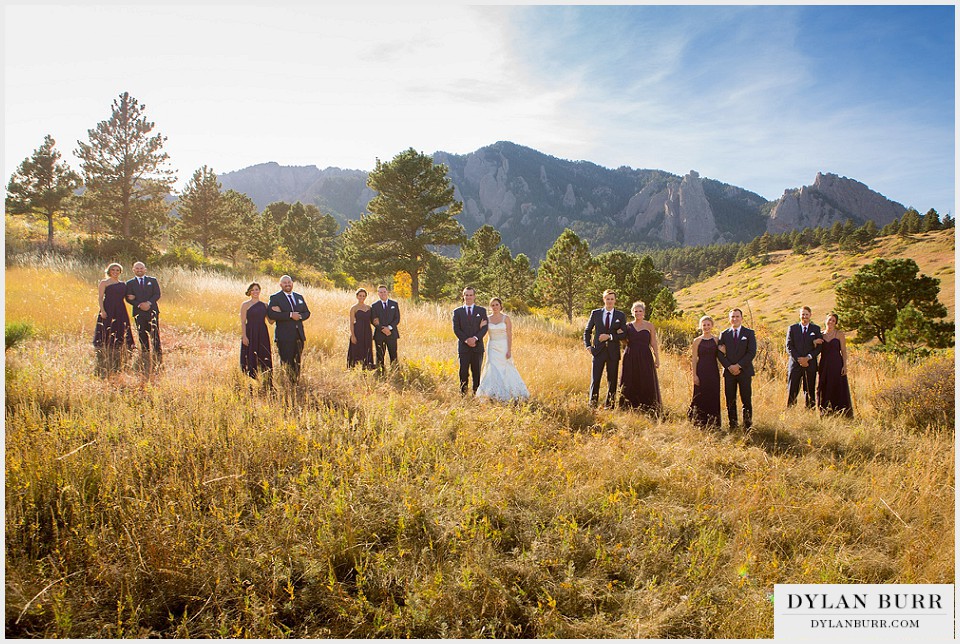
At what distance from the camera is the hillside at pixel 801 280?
5294 cm

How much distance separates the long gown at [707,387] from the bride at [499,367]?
2.67 meters

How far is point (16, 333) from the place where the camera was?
23.2ft

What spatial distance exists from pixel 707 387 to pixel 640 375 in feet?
3.22

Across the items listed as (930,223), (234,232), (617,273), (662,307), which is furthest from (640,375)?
(930,223)

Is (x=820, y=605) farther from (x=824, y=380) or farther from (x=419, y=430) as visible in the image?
(x=824, y=380)

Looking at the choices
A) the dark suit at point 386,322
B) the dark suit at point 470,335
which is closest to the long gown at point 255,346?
the dark suit at point 386,322

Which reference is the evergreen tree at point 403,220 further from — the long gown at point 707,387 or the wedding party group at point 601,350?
the long gown at point 707,387

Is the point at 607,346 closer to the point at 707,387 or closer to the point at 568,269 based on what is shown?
the point at 707,387

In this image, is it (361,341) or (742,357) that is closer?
(742,357)

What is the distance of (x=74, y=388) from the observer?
A: 16.6ft

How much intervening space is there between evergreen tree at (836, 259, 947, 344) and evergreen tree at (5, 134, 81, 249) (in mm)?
43556

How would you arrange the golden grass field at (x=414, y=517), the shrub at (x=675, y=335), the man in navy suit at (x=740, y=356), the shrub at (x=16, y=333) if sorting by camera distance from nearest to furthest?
1. the golden grass field at (x=414, y=517)
2. the man in navy suit at (x=740, y=356)
3. the shrub at (x=16, y=333)
4. the shrub at (x=675, y=335)

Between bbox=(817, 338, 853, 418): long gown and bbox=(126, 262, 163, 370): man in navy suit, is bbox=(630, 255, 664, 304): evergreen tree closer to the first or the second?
bbox=(817, 338, 853, 418): long gown

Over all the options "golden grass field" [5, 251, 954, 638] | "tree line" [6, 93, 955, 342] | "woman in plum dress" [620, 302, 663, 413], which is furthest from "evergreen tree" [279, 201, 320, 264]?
"woman in plum dress" [620, 302, 663, 413]
